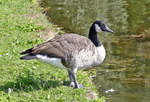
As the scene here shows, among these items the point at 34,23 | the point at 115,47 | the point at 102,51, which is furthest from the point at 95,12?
the point at 102,51

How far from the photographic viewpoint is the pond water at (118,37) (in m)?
9.10

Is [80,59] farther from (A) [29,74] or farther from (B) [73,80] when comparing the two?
(A) [29,74]

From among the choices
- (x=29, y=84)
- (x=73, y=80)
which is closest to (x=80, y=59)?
(x=73, y=80)

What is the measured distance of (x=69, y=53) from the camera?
25.7 feet

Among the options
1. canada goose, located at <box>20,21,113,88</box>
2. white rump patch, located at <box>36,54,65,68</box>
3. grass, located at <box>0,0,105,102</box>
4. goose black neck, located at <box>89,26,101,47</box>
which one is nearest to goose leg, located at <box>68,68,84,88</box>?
canada goose, located at <box>20,21,113,88</box>

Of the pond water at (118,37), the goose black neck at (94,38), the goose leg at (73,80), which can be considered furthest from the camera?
the pond water at (118,37)

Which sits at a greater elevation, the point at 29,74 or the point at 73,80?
the point at 29,74

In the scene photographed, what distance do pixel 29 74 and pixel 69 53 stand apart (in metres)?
1.42

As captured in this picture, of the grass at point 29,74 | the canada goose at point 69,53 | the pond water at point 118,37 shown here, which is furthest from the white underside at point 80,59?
the pond water at point 118,37

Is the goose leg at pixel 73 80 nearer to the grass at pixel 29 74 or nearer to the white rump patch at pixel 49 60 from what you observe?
the grass at pixel 29 74

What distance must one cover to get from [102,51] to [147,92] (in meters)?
1.40

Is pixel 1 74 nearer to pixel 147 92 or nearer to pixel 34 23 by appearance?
pixel 147 92

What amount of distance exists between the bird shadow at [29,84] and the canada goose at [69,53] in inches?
19.5

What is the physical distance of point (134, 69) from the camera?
33.8ft
